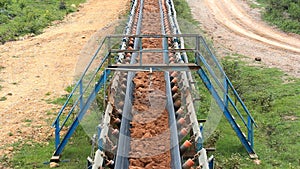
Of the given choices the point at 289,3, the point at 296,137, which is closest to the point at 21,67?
the point at 296,137

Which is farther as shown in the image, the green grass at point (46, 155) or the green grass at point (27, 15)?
the green grass at point (27, 15)

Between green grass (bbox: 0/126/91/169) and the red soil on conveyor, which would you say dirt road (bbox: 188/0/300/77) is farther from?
green grass (bbox: 0/126/91/169)

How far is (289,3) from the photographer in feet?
90.5

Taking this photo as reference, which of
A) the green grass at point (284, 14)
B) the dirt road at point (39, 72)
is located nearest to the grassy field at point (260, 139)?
the dirt road at point (39, 72)

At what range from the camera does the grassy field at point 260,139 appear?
11281 millimetres

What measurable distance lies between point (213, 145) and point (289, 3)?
17.6 meters

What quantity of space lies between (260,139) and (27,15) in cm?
1798

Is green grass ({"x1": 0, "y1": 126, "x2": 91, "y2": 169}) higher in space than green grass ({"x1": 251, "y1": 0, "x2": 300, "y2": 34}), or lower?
higher

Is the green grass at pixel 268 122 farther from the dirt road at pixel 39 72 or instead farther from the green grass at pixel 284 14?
the green grass at pixel 284 14

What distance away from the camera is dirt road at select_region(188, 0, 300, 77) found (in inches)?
786

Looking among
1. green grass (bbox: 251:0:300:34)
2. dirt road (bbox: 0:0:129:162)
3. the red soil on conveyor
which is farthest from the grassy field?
green grass (bbox: 251:0:300:34)

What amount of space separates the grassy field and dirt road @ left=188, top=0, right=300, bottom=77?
213 cm

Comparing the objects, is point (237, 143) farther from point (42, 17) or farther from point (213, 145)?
point (42, 17)

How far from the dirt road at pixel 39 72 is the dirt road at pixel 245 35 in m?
5.16
